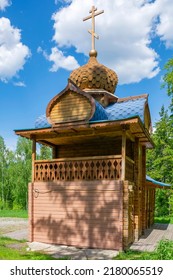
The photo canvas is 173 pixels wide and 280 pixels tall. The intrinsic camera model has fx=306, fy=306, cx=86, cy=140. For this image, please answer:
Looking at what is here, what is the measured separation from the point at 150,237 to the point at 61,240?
420 centimetres

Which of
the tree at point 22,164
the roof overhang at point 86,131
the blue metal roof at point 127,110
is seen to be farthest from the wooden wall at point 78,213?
the tree at point 22,164

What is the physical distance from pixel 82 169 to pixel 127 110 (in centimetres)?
259

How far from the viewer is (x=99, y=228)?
31.4ft

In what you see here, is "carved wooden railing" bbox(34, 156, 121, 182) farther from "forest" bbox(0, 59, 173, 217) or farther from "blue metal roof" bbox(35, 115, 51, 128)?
"forest" bbox(0, 59, 173, 217)

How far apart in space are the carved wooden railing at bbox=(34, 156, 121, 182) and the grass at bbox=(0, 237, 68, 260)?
227cm

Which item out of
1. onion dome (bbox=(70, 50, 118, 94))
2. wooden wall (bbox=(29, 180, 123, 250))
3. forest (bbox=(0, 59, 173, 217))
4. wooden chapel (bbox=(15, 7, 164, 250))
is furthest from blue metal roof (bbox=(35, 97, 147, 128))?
forest (bbox=(0, 59, 173, 217))

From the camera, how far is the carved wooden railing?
31.9 feet

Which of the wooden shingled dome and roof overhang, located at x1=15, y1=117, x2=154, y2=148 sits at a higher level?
the wooden shingled dome

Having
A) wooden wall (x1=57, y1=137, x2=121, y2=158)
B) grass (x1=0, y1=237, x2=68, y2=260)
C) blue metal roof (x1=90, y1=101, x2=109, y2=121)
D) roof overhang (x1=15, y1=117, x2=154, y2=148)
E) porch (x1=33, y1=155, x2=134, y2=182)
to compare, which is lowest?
grass (x1=0, y1=237, x2=68, y2=260)

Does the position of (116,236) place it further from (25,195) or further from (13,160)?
(25,195)

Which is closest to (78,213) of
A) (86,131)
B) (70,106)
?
(86,131)

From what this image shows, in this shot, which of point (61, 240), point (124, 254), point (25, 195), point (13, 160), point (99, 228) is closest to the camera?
point (124, 254)
